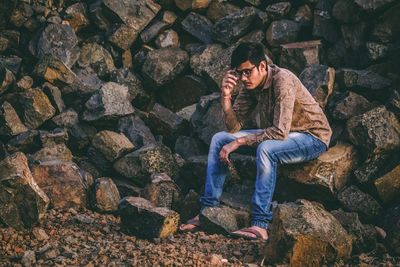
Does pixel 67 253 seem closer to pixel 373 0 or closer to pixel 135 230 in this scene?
pixel 135 230

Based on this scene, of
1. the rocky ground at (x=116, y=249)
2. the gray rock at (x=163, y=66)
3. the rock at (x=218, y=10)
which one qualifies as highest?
the rock at (x=218, y=10)

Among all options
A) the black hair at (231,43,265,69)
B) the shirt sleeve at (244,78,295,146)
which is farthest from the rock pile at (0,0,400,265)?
the black hair at (231,43,265,69)

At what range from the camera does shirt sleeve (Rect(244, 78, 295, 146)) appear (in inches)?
230

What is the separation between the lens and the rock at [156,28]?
30.7 feet

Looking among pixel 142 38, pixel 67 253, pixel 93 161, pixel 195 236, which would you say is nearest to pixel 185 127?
pixel 93 161

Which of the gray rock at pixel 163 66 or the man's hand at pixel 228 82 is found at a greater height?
the man's hand at pixel 228 82

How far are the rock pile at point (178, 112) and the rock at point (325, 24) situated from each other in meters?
0.02

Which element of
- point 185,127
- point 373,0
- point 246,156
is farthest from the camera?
point 185,127

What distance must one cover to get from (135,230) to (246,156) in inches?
78.4

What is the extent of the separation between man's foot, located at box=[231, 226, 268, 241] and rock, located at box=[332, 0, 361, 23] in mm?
3907

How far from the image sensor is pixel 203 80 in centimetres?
884

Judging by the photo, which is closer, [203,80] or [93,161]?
[93,161]

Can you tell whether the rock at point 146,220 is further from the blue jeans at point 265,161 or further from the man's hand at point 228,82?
the man's hand at point 228,82

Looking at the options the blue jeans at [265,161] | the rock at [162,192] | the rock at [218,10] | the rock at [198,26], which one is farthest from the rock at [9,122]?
the rock at [218,10]
